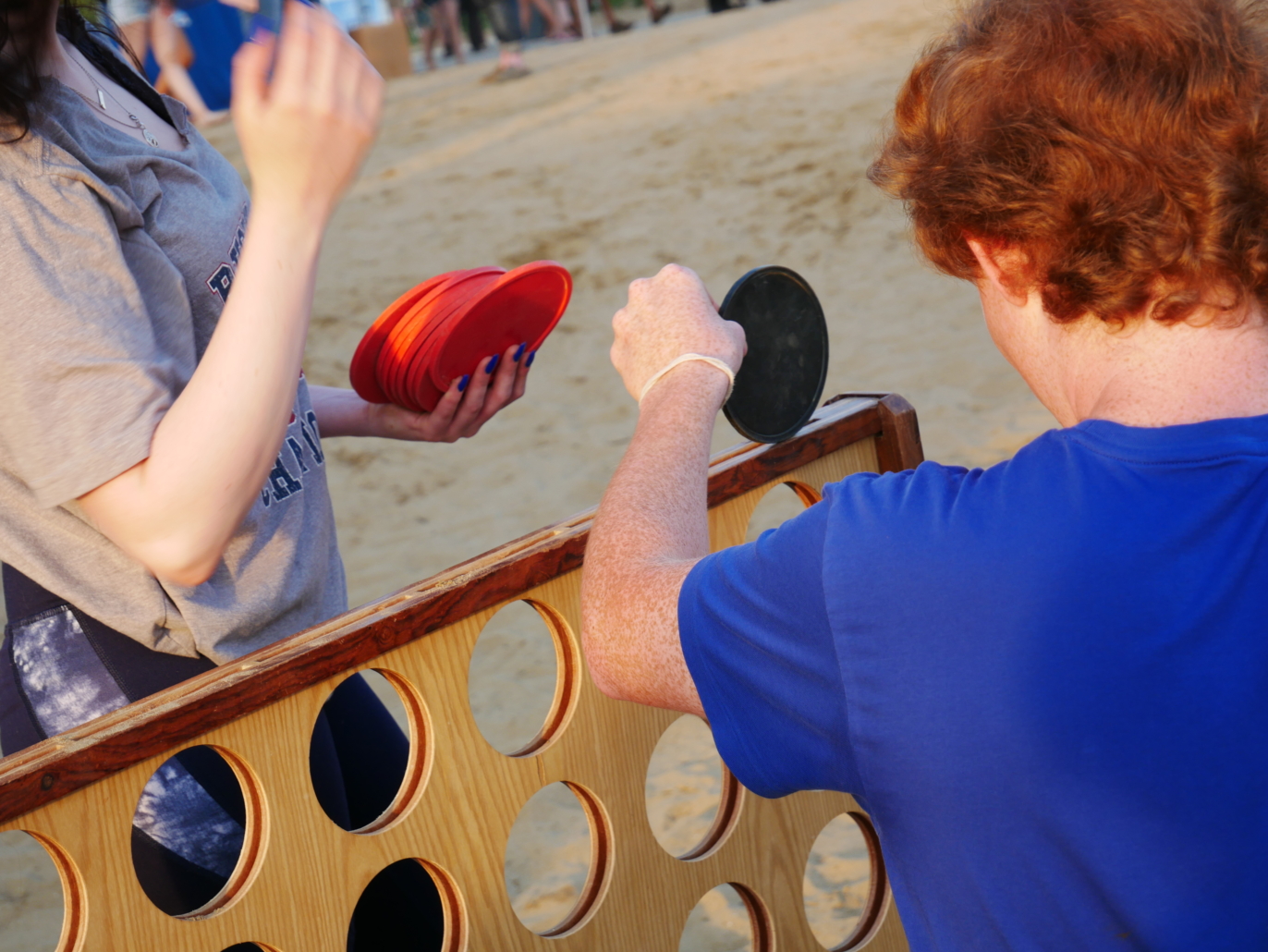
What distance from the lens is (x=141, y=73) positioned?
150 cm

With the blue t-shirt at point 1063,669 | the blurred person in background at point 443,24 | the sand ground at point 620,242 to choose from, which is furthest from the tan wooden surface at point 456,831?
the blurred person in background at point 443,24

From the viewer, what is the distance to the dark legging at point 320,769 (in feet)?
4.21

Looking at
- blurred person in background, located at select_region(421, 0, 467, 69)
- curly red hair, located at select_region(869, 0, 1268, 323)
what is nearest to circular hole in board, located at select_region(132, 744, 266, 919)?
curly red hair, located at select_region(869, 0, 1268, 323)

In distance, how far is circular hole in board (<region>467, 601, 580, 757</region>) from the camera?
3.26 m

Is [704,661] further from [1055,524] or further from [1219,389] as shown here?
[1219,389]

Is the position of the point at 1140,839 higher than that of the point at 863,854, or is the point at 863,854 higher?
the point at 1140,839

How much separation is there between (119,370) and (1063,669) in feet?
2.67

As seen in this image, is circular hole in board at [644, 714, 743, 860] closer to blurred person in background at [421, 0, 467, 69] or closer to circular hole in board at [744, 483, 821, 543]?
circular hole in board at [744, 483, 821, 543]

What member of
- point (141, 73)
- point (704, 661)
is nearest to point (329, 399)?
point (141, 73)

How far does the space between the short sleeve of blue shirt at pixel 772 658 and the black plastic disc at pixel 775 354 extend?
18.7 inches

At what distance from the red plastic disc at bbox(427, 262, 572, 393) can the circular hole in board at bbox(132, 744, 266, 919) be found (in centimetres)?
58

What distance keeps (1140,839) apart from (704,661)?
13.5 inches

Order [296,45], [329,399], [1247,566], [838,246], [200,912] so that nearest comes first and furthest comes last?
[1247,566] < [296,45] < [200,912] < [329,399] < [838,246]

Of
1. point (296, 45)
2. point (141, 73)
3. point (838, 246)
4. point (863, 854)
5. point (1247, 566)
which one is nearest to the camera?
point (1247, 566)
